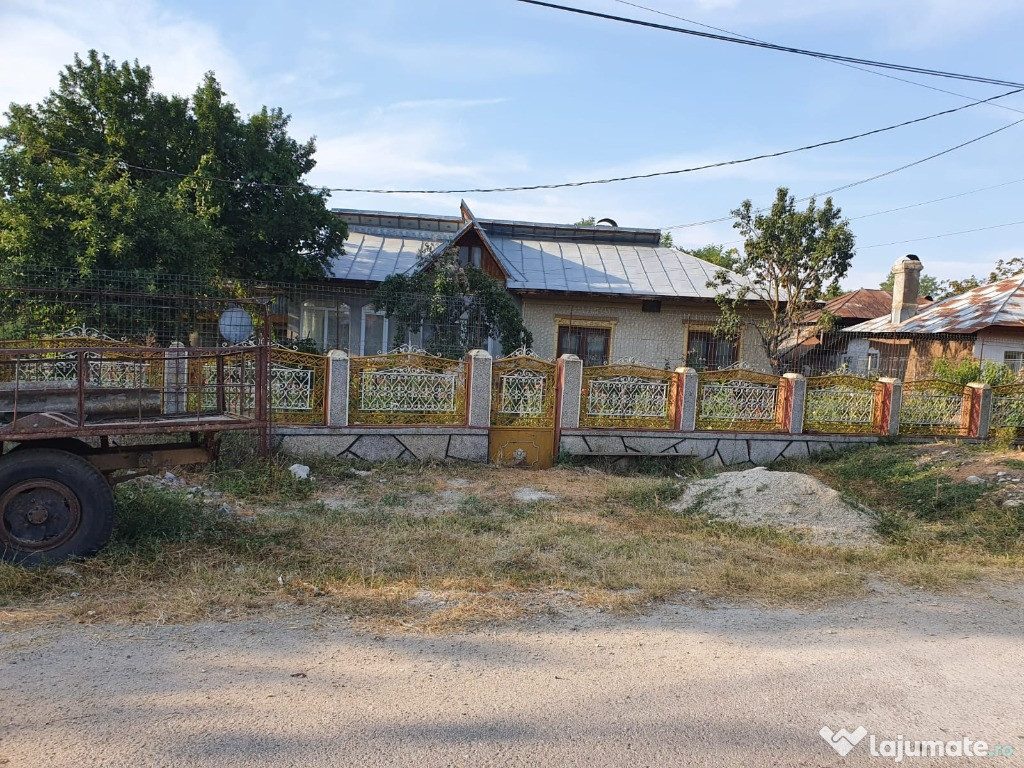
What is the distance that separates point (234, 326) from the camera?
10641mm

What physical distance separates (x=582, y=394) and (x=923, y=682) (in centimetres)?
663

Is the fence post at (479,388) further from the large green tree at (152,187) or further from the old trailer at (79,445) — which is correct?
the large green tree at (152,187)

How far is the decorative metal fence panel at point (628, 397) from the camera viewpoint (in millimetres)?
9984

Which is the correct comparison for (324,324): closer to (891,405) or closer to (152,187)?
(152,187)

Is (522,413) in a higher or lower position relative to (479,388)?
lower

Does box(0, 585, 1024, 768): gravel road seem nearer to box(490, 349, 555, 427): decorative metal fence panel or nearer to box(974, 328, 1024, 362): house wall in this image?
box(490, 349, 555, 427): decorative metal fence panel

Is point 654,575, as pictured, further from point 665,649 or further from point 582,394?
point 582,394

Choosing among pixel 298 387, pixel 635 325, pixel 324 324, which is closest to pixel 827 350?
pixel 635 325

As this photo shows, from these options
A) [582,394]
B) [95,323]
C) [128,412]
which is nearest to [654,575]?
[128,412]

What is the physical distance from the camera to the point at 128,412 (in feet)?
17.7

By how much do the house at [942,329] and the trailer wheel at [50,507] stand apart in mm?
17061

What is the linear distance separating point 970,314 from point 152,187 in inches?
746

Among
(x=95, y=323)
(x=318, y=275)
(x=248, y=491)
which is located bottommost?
(x=248, y=491)

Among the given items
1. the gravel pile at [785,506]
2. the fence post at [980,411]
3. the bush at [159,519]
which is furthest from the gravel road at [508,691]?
the fence post at [980,411]
